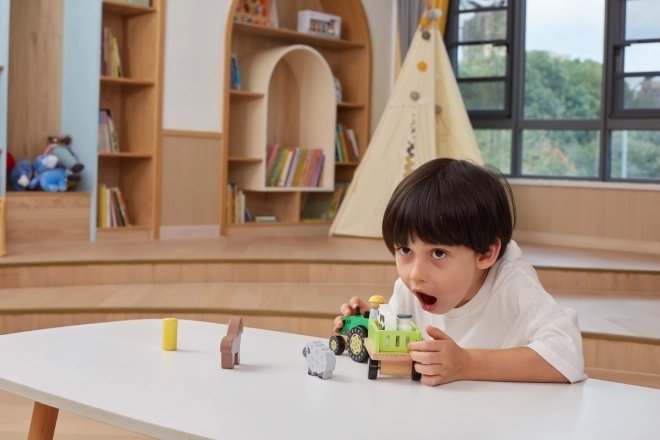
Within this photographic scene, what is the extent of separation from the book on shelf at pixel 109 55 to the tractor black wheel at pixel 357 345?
3817 millimetres

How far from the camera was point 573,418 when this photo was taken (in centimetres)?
99

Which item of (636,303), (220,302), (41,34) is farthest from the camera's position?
(41,34)

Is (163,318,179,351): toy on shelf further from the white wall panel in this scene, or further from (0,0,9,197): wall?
the white wall panel

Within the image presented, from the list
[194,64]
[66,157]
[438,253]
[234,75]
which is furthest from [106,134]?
[438,253]

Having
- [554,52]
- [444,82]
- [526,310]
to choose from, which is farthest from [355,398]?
[554,52]

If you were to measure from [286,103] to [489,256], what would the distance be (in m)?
4.74

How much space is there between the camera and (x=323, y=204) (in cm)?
596

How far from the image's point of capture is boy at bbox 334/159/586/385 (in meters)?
1.15

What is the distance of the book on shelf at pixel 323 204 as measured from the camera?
5.93m

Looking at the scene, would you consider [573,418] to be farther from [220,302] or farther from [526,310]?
A: [220,302]

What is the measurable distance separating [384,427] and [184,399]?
265 millimetres

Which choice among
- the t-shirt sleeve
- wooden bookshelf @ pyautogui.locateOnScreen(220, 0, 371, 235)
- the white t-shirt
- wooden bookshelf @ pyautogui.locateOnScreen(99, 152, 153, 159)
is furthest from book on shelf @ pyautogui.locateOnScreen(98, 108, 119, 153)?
the t-shirt sleeve

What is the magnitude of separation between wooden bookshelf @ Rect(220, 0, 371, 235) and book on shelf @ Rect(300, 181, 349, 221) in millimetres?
61

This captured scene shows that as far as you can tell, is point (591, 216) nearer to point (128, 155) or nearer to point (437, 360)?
point (128, 155)
